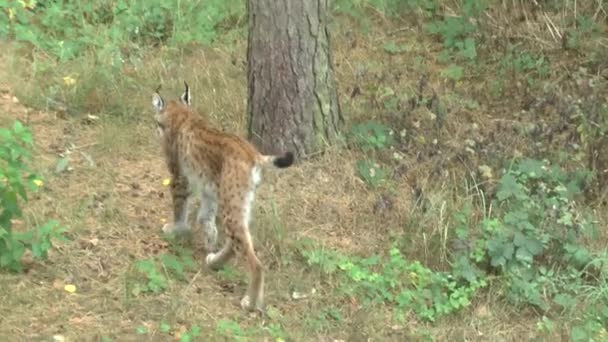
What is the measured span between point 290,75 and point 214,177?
61.8 inches

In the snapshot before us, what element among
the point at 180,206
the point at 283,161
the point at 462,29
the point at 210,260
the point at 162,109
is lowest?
the point at 210,260

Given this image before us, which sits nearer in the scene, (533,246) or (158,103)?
(533,246)

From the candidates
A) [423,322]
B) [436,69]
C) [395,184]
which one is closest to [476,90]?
[436,69]

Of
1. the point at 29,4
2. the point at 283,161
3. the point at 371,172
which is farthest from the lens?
the point at 29,4

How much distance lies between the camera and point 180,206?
6387mm

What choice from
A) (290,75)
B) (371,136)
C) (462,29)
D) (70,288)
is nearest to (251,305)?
(70,288)

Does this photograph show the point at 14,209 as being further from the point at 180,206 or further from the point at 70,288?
the point at 180,206

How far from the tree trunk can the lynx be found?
0.81 m

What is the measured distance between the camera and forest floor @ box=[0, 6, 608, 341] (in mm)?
5582

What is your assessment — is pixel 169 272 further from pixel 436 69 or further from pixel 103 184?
pixel 436 69

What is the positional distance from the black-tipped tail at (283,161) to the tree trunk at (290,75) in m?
1.49

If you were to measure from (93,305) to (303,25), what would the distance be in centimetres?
279

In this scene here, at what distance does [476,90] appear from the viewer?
8.86 m

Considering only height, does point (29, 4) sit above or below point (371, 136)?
above
